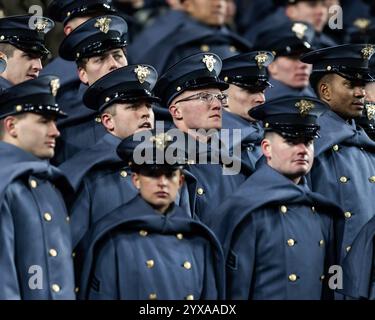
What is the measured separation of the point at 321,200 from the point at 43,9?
359cm

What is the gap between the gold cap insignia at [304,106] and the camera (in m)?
10.0

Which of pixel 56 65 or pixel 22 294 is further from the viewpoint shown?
pixel 56 65

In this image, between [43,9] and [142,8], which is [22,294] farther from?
[142,8]

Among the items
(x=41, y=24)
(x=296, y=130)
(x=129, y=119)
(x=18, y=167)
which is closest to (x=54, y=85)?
(x=18, y=167)

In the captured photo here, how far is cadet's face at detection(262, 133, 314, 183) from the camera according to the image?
391 inches

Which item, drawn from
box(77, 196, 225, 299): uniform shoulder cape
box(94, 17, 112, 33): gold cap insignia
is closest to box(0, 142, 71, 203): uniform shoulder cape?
box(77, 196, 225, 299): uniform shoulder cape

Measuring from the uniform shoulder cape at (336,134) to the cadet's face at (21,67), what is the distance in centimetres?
184

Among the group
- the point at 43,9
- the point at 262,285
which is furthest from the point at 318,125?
the point at 43,9

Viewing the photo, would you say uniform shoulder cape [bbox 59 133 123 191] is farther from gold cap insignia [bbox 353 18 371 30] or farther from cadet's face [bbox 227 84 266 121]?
gold cap insignia [bbox 353 18 371 30]

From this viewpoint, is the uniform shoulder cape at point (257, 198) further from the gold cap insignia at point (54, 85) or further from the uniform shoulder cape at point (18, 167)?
the gold cap insignia at point (54, 85)

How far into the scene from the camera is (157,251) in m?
9.37

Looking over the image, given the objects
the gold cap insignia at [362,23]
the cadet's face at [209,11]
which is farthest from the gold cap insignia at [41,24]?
the gold cap insignia at [362,23]

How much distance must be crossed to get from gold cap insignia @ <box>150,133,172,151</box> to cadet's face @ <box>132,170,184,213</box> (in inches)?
6.1

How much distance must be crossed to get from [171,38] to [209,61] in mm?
2854
